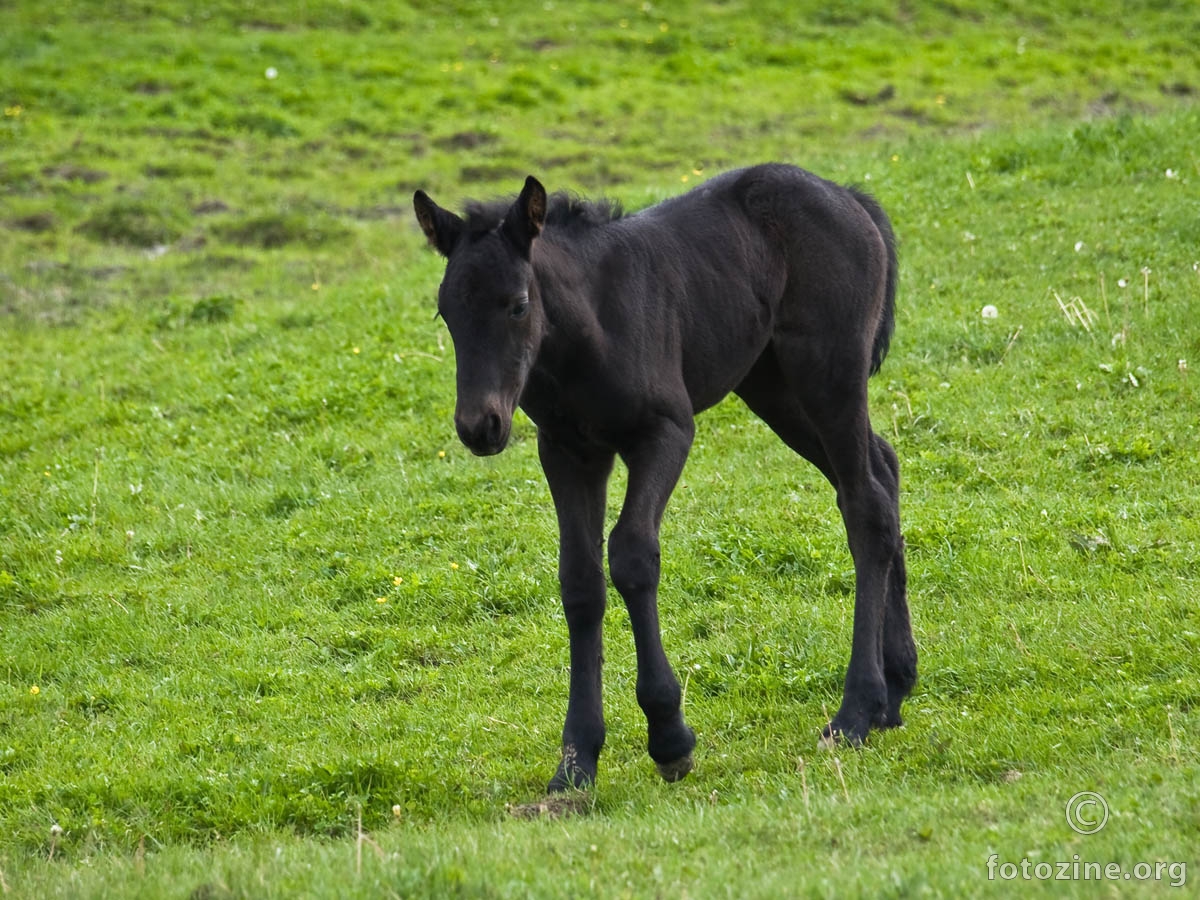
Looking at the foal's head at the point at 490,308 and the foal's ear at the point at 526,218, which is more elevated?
the foal's ear at the point at 526,218

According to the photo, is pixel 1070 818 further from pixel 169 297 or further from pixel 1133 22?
pixel 1133 22

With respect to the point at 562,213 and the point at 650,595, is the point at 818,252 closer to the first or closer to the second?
the point at 562,213

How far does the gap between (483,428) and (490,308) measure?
0.55 m

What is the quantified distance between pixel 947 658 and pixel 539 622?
253 cm

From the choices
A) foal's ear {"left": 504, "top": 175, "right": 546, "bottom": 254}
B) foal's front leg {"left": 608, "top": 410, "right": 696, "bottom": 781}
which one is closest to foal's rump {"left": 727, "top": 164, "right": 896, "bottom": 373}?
foal's front leg {"left": 608, "top": 410, "right": 696, "bottom": 781}

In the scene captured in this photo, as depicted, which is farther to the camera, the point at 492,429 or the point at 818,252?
the point at 818,252

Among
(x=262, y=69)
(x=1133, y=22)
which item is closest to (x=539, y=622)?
(x=262, y=69)

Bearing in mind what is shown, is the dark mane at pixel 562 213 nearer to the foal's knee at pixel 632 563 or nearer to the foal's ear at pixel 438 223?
the foal's ear at pixel 438 223

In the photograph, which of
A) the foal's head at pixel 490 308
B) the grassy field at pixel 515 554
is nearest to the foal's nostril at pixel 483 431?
the foal's head at pixel 490 308

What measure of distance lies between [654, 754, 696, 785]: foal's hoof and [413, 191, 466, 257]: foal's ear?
8.05 feet

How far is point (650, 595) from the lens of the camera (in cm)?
633

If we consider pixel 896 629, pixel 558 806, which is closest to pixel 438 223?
pixel 558 806

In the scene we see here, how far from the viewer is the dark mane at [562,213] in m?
6.06

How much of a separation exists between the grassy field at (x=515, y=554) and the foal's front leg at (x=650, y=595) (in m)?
0.22
